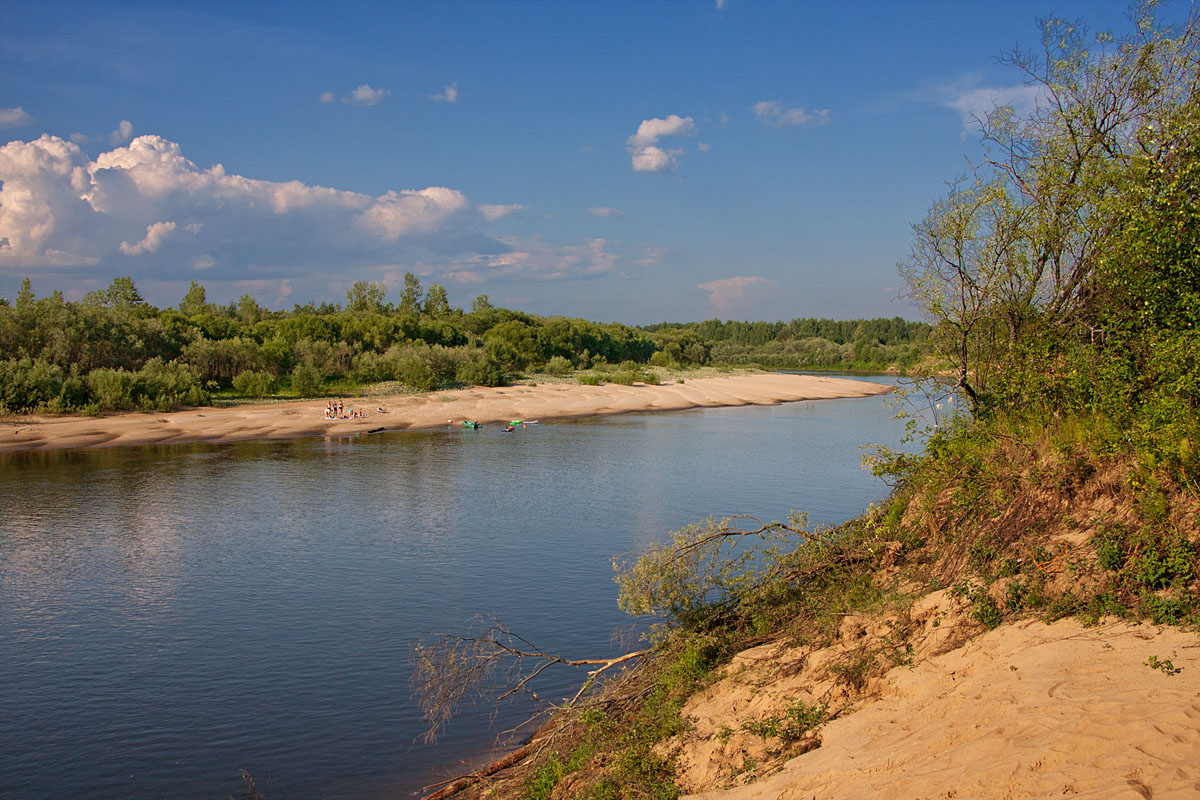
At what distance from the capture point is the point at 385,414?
51969 millimetres

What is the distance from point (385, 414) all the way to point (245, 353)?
48.7ft

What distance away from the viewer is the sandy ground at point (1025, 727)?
5.23 meters

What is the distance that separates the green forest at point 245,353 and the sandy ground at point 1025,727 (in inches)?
264

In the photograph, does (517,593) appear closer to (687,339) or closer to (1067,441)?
(1067,441)

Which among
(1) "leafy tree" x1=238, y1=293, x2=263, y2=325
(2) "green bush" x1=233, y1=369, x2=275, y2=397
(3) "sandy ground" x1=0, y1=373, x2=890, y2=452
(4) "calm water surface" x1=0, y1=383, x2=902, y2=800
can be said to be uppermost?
(1) "leafy tree" x1=238, y1=293, x2=263, y2=325

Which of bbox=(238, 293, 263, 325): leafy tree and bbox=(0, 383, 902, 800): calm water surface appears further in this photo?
bbox=(238, 293, 263, 325): leafy tree

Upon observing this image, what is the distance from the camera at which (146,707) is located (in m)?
11.8

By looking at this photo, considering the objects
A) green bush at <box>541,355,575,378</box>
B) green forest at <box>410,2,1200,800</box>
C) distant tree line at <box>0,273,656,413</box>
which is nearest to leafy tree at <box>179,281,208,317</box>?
distant tree line at <box>0,273,656,413</box>

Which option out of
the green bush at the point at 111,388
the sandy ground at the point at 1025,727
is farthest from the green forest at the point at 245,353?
the sandy ground at the point at 1025,727

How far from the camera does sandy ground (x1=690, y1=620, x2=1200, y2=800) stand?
523 centimetres

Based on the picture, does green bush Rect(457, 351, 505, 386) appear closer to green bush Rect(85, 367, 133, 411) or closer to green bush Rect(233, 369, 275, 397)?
green bush Rect(233, 369, 275, 397)

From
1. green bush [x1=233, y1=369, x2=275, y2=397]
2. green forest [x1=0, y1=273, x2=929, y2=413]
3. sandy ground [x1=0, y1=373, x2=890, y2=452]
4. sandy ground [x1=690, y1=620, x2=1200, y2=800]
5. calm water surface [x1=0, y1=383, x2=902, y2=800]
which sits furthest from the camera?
green bush [x1=233, y1=369, x2=275, y2=397]

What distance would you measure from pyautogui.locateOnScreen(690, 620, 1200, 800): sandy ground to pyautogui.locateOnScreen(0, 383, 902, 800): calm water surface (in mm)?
5583

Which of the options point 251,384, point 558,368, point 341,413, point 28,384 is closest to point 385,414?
point 341,413
